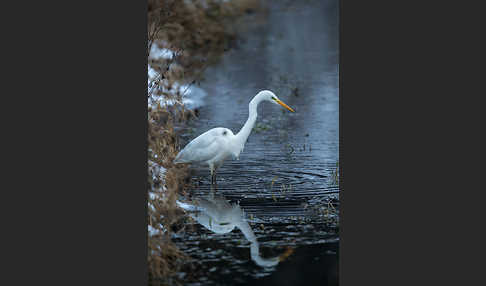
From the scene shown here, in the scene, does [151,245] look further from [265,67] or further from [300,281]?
[265,67]

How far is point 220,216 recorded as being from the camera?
712 cm

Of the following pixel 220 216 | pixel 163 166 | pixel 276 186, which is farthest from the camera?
pixel 276 186

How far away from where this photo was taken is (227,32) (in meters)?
16.3

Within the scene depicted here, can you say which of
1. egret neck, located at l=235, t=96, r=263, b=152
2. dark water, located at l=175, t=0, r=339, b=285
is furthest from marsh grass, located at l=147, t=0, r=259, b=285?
egret neck, located at l=235, t=96, r=263, b=152

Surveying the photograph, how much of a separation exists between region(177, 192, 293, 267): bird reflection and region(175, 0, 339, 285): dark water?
0.07ft

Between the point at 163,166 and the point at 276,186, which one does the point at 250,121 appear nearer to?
the point at 276,186

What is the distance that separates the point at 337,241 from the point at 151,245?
1686 mm

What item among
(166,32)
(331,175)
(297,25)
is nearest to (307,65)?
(297,25)

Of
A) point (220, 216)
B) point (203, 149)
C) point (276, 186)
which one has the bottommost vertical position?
point (220, 216)

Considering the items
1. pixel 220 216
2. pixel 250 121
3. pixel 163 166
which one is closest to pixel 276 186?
pixel 250 121

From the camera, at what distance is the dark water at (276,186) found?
19.9ft

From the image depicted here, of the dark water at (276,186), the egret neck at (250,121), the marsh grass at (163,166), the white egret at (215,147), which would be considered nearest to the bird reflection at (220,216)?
the dark water at (276,186)

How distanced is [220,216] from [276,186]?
2.96 ft

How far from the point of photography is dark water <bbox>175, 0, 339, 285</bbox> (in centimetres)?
606
